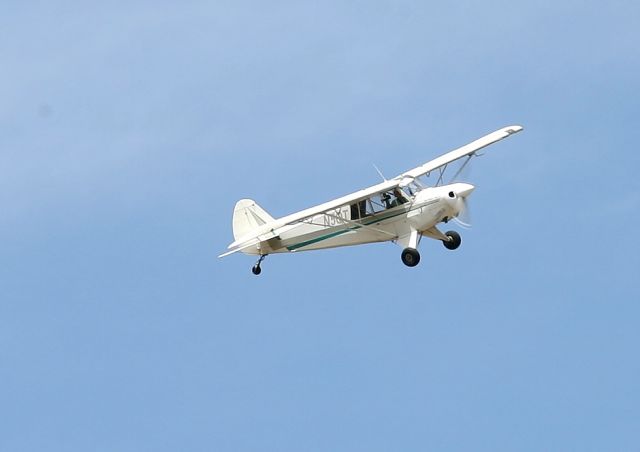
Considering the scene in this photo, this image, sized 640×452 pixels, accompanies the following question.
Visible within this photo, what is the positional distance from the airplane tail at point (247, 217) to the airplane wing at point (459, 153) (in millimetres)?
5798

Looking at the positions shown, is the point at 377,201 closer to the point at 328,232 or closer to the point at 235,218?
the point at 328,232

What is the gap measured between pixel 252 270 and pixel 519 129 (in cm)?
899

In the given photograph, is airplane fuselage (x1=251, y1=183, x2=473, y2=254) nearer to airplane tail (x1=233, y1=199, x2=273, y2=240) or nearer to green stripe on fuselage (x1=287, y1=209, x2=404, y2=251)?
green stripe on fuselage (x1=287, y1=209, x2=404, y2=251)

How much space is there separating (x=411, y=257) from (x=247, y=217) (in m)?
7.58

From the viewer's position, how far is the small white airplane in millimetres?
45719

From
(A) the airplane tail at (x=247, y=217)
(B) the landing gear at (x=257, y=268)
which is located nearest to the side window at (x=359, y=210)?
(B) the landing gear at (x=257, y=268)

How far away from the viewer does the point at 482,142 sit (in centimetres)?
4941

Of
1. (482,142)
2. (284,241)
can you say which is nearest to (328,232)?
(284,241)

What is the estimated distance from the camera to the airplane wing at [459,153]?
47250 mm

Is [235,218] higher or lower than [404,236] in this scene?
higher

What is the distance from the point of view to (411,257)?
45.6 m

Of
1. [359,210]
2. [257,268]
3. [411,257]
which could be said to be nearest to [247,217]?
[257,268]

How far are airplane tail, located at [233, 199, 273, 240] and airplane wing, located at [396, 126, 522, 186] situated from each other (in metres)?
5.80

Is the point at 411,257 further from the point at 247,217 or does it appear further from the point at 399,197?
the point at 247,217
